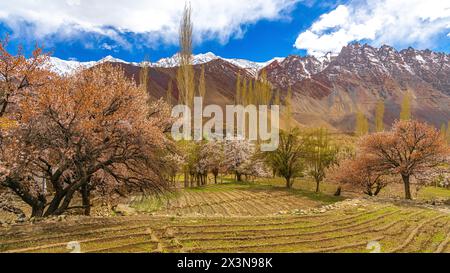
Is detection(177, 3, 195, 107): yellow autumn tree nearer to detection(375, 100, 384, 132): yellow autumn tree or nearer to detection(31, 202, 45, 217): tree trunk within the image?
detection(31, 202, 45, 217): tree trunk

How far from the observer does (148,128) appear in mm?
18531

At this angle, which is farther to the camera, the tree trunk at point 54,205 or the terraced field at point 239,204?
the terraced field at point 239,204

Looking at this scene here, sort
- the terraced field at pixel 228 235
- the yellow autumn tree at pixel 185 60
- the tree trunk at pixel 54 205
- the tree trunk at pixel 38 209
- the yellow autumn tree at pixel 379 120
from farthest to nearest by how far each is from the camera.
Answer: the yellow autumn tree at pixel 379 120 < the yellow autumn tree at pixel 185 60 < the tree trunk at pixel 38 209 < the tree trunk at pixel 54 205 < the terraced field at pixel 228 235

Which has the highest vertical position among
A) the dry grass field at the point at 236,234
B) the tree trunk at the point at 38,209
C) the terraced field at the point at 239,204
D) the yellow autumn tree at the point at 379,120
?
the yellow autumn tree at the point at 379,120

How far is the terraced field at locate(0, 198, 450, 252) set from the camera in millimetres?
13352

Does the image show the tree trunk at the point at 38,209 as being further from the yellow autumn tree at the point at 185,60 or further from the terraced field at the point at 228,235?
the yellow autumn tree at the point at 185,60

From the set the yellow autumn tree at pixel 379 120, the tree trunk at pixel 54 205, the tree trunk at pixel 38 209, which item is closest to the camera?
the tree trunk at pixel 54 205

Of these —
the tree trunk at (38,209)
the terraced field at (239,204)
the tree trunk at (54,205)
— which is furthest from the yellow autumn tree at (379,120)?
the tree trunk at (38,209)

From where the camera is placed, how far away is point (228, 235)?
15578mm

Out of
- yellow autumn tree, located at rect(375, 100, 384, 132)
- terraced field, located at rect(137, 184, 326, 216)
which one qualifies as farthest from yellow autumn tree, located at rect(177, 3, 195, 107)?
yellow autumn tree, located at rect(375, 100, 384, 132)

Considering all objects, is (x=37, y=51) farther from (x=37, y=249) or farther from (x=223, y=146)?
(x=223, y=146)

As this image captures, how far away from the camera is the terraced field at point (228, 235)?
13352mm

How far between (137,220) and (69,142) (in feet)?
19.2

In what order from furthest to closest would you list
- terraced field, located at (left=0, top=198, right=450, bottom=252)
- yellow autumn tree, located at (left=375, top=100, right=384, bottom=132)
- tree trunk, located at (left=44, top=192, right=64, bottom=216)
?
yellow autumn tree, located at (left=375, top=100, right=384, bottom=132) < tree trunk, located at (left=44, top=192, right=64, bottom=216) < terraced field, located at (left=0, top=198, right=450, bottom=252)
